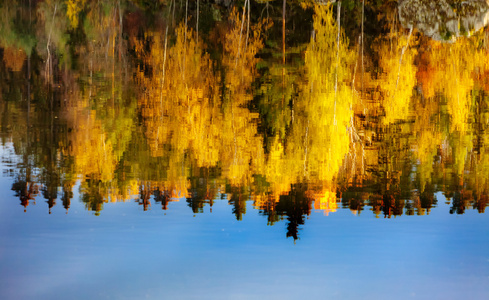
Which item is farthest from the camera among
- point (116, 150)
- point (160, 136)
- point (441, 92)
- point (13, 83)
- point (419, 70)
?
point (419, 70)

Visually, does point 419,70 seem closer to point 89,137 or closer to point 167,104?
point 167,104

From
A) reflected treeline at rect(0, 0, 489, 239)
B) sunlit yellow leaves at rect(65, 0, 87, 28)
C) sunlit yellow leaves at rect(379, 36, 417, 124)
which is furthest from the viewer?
sunlit yellow leaves at rect(65, 0, 87, 28)

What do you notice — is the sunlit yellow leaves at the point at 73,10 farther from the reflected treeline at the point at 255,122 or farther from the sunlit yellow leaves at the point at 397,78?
the sunlit yellow leaves at the point at 397,78

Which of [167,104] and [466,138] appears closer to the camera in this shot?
[466,138]

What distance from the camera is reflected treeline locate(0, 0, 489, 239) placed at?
28.4ft

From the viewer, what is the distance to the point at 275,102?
1350 cm

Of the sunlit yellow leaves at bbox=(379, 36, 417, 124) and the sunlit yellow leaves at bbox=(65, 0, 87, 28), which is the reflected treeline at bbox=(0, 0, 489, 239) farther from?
the sunlit yellow leaves at bbox=(65, 0, 87, 28)

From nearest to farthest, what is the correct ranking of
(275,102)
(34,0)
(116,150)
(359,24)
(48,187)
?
1. (48,187)
2. (116,150)
3. (275,102)
4. (359,24)
5. (34,0)

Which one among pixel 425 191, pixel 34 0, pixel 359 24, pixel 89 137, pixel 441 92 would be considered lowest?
pixel 425 191

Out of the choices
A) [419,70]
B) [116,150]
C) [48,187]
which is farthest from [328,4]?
[48,187]

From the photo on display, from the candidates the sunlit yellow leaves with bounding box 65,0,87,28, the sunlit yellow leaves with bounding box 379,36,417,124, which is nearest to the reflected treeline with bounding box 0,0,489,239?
the sunlit yellow leaves with bounding box 379,36,417,124

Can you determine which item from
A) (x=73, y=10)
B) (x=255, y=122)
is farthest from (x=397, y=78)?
(x=73, y=10)

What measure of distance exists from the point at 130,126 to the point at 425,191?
5366mm

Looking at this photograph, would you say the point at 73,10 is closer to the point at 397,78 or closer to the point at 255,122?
Result: the point at 397,78
